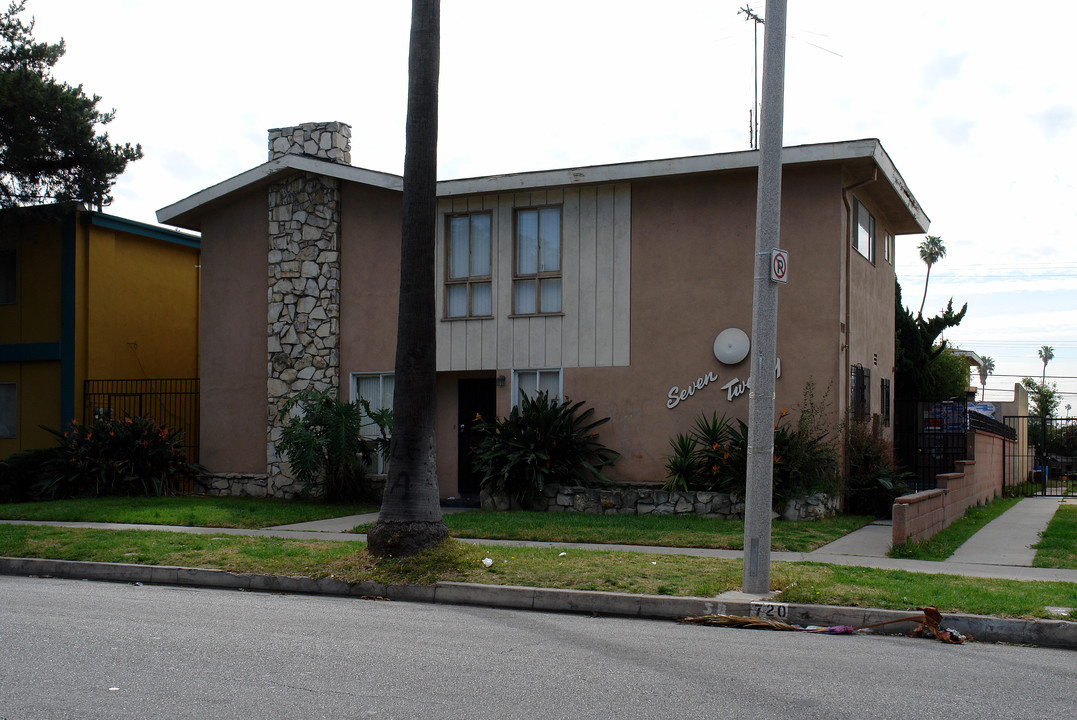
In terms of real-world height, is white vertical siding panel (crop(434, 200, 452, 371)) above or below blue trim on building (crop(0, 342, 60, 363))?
above

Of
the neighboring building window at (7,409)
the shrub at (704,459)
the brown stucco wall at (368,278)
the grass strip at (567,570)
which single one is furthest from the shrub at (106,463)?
the shrub at (704,459)

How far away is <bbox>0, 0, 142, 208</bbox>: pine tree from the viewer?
19328 millimetres

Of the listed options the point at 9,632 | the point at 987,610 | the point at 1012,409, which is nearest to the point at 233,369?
the point at 9,632

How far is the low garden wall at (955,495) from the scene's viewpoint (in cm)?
1098

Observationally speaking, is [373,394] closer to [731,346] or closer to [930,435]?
[731,346]

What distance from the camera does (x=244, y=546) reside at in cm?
1130

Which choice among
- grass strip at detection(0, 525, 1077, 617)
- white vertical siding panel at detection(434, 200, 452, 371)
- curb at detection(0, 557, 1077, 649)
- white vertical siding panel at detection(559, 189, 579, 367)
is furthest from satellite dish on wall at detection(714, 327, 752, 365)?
curb at detection(0, 557, 1077, 649)

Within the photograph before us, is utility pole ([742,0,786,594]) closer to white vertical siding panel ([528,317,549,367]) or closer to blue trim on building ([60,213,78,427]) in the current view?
white vertical siding panel ([528,317,549,367])

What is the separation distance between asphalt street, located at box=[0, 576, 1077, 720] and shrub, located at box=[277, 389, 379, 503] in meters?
8.42

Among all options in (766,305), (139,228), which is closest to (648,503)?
(766,305)

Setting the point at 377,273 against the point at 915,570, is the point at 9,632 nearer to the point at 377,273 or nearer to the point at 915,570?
the point at 915,570

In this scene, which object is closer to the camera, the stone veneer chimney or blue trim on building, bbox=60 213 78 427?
the stone veneer chimney

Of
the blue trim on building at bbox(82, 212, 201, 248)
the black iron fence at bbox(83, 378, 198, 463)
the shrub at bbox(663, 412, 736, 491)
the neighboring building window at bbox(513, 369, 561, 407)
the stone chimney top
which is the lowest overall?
the shrub at bbox(663, 412, 736, 491)

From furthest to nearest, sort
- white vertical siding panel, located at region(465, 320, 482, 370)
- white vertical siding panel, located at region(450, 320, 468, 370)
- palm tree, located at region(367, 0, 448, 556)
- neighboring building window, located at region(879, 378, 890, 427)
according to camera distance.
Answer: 1. neighboring building window, located at region(879, 378, 890, 427)
2. white vertical siding panel, located at region(450, 320, 468, 370)
3. white vertical siding panel, located at region(465, 320, 482, 370)
4. palm tree, located at region(367, 0, 448, 556)
